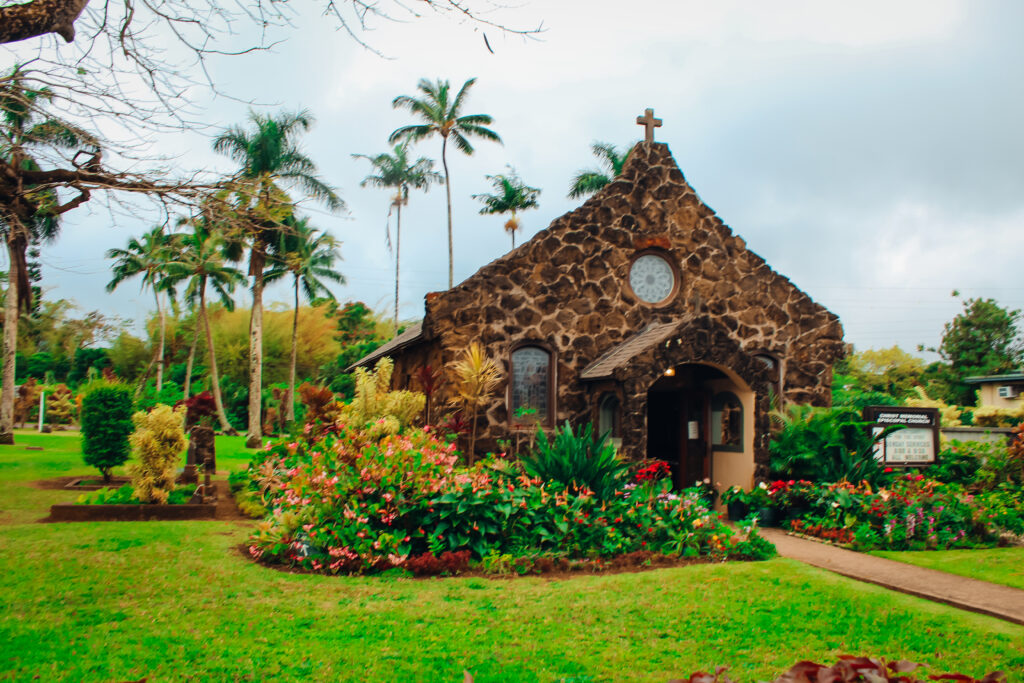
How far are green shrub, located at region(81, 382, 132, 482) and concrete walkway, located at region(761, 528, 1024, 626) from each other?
11828 mm

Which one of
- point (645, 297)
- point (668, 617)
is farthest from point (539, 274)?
point (668, 617)

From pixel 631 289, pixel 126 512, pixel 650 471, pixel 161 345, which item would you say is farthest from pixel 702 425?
pixel 161 345

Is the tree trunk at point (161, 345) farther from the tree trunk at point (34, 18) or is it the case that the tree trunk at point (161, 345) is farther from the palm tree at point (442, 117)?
the tree trunk at point (34, 18)

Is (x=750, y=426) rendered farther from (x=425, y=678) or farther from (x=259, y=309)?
(x=259, y=309)

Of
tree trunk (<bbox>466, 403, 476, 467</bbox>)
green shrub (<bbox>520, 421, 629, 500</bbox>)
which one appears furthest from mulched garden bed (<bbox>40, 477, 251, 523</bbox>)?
green shrub (<bbox>520, 421, 629, 500</bbox>)

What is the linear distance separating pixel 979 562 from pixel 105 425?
46.7 ft

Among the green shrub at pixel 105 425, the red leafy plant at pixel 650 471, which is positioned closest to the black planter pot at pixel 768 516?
the red leafy plant at pixel 650 471

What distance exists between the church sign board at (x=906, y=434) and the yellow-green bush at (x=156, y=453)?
1112 cm

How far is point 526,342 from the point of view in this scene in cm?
1325

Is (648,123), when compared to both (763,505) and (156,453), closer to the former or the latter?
(763,505)

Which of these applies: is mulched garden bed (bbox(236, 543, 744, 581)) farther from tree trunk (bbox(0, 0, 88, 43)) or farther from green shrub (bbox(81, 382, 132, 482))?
green shrub (bbox(81, 382, 132, 482))

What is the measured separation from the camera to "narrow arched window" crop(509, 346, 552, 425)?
520 inches

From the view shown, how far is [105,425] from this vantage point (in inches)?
566

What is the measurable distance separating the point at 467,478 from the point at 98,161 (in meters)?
5.20
